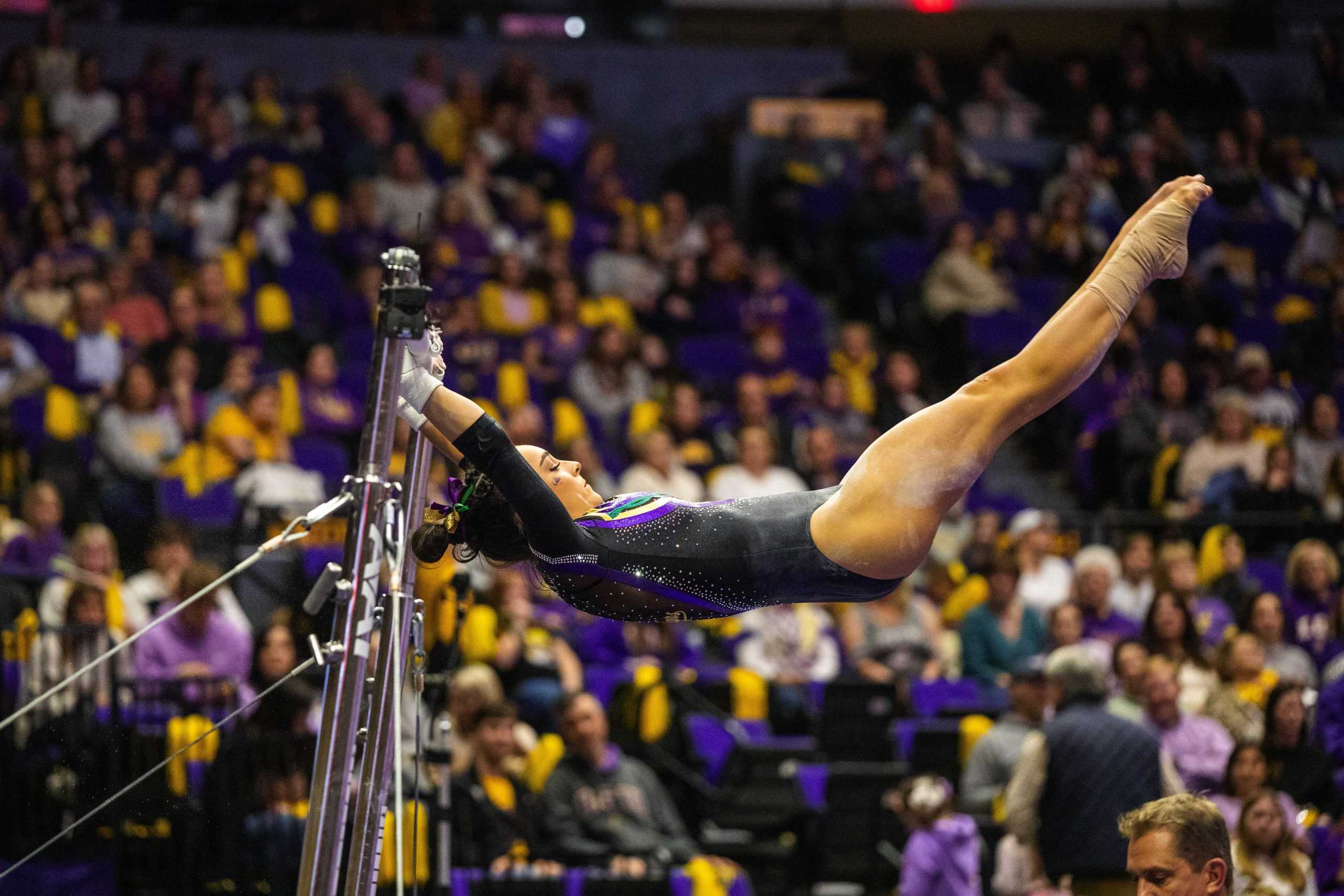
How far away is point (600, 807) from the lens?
6156 mm

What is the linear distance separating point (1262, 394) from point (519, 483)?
7912 millimetres

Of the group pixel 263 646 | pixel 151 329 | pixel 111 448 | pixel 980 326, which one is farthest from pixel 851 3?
pixel 263 646

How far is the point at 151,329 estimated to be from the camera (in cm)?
880

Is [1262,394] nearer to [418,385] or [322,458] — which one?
[322,458]

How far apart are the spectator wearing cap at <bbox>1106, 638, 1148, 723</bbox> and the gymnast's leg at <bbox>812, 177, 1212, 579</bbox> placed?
3.39m

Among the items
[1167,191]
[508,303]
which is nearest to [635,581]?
[1167,191]

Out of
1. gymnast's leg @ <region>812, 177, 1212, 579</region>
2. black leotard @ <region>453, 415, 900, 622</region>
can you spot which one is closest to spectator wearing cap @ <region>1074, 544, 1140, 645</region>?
gymnast's leg @ <region>812, 177, 1212, 579</region>

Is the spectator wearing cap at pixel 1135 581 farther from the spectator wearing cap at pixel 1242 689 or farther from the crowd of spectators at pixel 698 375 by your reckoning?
the spectator wearing cap at pixel 1242 689

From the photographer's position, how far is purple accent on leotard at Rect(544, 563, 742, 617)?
3414 millimetres

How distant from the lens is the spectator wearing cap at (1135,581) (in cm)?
832

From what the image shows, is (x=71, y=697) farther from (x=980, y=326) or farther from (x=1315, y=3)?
(x=1315, y=3)

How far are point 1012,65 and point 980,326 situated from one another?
4.04 m

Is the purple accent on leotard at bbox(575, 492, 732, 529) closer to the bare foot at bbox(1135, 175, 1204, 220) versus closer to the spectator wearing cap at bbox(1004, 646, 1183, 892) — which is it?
the bare foot at bbox(1135, 175, 1204, 220)

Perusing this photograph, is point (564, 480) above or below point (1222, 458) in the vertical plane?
below
